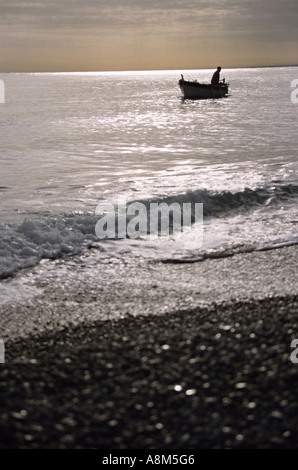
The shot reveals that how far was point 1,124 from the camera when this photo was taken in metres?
34.7

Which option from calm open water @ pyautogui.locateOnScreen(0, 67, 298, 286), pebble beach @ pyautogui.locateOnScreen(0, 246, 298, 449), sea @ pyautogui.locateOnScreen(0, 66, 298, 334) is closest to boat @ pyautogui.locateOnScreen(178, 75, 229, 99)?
calm open water @ pyautogui.locateOnScreen(0, 67, 298, 286)

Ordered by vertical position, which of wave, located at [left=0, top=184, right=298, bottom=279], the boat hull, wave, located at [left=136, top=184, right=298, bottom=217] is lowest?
wave, located at [left=0, top=184, right=298, bottom=279]

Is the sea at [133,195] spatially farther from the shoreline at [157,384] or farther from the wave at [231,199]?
the shoreline at [157,384]

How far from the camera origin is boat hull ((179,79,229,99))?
58.2 meters

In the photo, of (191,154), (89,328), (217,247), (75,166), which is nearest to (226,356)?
(89,328)

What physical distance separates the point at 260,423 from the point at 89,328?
6.21ft

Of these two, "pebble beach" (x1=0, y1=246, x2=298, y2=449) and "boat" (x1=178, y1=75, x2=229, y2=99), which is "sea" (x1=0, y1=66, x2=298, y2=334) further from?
"boat" (x1=178, y1=75, x2=229, y2=99)

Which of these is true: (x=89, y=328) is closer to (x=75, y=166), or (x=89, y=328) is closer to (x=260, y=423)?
(x=260, y=423)

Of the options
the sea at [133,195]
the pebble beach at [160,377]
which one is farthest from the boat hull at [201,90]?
the pebble beach at [160,377]

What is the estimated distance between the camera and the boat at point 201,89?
191 ft

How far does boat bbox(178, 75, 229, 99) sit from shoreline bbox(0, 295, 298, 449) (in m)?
56.8

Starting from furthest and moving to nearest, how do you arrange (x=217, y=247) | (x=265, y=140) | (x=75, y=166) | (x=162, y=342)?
(x=265, y=140) < (x=75, y=166) < (x=217, y=247) < (x=162, y=342)

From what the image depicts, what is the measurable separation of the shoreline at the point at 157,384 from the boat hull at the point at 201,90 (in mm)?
56810

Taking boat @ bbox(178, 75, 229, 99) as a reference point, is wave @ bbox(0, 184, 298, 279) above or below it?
below
